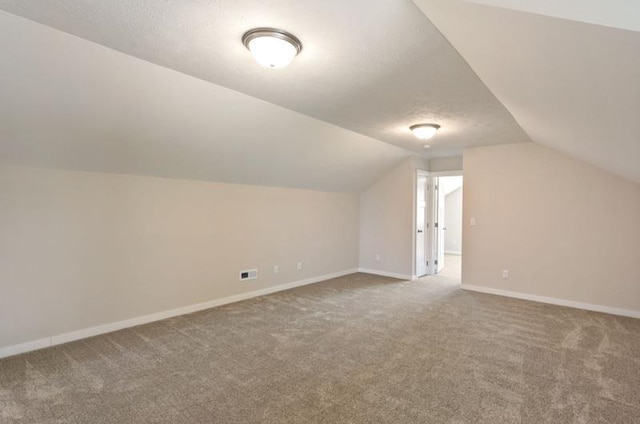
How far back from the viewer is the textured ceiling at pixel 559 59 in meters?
1.19

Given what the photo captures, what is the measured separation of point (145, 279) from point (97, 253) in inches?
23.1

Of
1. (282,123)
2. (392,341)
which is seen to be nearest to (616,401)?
(392,341)

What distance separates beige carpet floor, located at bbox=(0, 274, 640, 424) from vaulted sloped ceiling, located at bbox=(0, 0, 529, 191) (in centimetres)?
191

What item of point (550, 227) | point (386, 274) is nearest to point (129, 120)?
point (386, 274)

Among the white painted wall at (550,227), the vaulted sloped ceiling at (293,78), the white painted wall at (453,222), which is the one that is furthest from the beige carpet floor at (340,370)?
the white painted wall at (453,222)

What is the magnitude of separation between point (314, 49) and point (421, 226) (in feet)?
15.7

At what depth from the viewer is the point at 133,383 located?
7.89 feet

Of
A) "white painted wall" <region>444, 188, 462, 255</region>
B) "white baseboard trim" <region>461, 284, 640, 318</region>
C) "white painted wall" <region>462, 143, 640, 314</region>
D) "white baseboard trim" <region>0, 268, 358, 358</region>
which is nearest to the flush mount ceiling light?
"white baseboard trim" <region>0, 268, 358, 358</region>

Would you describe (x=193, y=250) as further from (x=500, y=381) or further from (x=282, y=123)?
(x=500, y=381)

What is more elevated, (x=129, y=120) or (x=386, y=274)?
(x=129, y=120)

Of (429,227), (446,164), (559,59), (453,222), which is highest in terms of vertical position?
(446,164)

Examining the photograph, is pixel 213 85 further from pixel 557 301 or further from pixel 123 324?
pixel 557 301

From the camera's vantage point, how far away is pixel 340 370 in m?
2.63

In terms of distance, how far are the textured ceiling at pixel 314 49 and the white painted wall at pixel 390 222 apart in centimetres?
256
